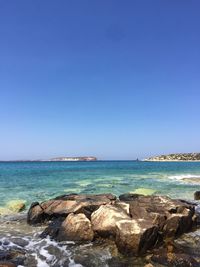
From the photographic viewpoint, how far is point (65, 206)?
54.9ft

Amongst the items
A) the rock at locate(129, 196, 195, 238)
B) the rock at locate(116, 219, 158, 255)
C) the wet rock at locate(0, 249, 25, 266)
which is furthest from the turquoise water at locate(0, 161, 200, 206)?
the rock at locate(116, 219, 158, 255)

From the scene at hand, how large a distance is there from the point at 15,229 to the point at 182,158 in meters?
188

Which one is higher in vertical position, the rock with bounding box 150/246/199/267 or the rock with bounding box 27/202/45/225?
the rock with bounding box 27/202/45/225

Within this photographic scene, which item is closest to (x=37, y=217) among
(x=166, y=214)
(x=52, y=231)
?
(x=52, y=231)

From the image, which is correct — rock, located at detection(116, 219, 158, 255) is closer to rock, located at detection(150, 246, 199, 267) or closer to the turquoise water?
rock, located at detection(150, 246, 199, 267)

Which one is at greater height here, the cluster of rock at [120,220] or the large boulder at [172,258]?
the cluster of rock at [120,220]

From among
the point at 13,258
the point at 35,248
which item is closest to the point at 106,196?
the point at 35,248

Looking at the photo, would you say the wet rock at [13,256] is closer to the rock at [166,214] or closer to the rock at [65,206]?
the rock at [65,206]

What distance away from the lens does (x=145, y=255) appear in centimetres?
1134

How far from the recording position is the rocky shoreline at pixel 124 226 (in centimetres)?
1127

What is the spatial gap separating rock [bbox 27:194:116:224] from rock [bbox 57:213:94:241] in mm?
1588

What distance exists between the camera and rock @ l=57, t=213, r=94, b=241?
1315 centimetres

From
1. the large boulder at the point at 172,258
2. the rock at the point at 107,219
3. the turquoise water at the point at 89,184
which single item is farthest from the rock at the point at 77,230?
the turquoise water at the point at 89,184

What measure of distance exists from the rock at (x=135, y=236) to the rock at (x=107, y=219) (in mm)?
494
